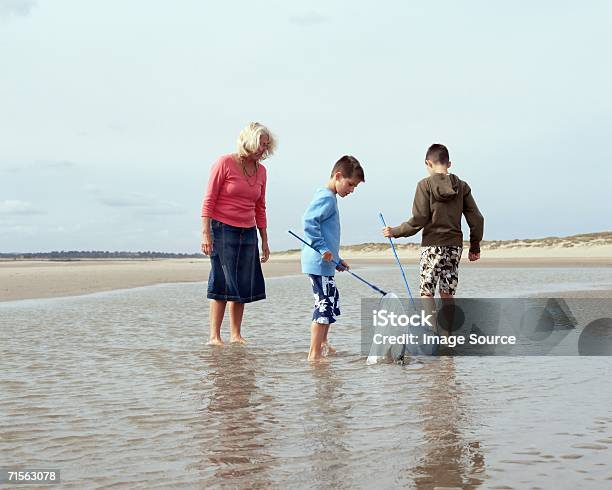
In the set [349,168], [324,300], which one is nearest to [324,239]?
[324,300]

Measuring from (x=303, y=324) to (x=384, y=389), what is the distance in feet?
11.2

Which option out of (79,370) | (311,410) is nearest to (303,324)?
(79,370)

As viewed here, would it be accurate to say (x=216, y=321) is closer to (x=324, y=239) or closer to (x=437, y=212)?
(x=324, y=239)

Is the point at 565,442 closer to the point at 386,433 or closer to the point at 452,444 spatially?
the point at 452,444

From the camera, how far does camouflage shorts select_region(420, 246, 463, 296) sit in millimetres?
5750

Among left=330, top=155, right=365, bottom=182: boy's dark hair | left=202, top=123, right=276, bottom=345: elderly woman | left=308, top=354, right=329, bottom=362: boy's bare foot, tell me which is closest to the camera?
left=308, top=354, right=329, bottom=362: boy's bare foot

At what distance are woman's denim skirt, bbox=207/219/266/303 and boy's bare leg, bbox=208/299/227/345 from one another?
67mm

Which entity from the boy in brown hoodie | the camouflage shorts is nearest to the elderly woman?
the boy in brown hoodie

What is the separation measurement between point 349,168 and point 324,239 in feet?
1.84

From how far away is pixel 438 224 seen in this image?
5754 mm

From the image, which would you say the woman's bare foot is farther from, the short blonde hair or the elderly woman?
the short blonde hair

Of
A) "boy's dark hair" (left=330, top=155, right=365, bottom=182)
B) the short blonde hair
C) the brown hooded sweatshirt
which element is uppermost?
the short blonde hair

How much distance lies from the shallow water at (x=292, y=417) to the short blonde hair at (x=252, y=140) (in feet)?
5.47

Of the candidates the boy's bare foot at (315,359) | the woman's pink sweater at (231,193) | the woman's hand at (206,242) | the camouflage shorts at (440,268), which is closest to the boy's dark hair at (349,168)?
the camouflage shorts at (440,268)
